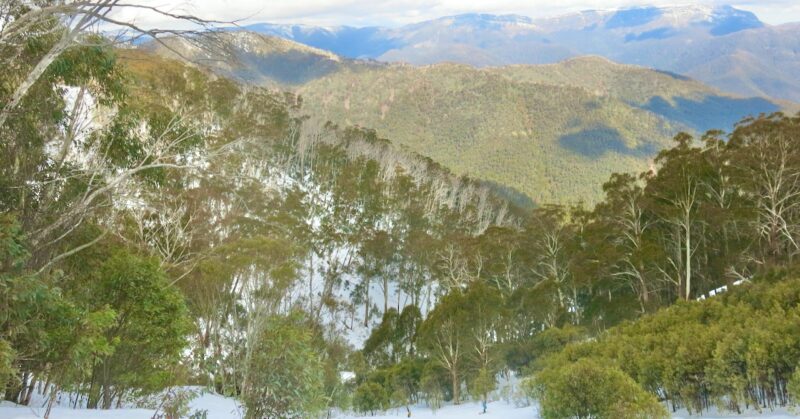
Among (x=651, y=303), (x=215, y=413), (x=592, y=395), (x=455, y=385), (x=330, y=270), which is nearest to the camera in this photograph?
(x=592, y=395)

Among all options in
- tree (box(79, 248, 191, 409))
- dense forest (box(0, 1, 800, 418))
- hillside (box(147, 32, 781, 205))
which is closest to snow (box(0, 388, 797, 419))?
dense forest (box(0, 1, 800, 418))

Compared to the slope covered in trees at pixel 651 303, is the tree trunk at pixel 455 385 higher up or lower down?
lower down

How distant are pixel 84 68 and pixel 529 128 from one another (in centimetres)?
15664

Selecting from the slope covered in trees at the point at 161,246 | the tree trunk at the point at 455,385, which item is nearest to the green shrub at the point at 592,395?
the slope covered in trees at the point at 161,246

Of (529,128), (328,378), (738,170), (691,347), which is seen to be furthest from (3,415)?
(529,128)

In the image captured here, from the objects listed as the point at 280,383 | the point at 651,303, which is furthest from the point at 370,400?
the point at 280,383

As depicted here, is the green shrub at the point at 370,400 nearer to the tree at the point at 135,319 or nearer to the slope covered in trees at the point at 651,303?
the slope covered in trees at the point at 651,303

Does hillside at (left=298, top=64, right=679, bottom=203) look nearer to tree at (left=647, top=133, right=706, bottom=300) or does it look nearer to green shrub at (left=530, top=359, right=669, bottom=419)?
tree at (left=647, top=133, right=706, bottom=300)

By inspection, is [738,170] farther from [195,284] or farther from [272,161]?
[272,161]

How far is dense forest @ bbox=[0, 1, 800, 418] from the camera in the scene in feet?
22.6

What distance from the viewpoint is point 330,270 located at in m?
36.4

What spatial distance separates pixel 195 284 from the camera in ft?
58.6

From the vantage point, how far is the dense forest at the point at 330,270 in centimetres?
688

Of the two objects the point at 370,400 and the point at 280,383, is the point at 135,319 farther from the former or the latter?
the point at 370,400
